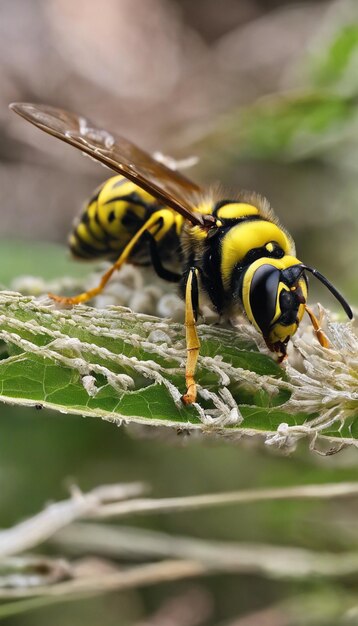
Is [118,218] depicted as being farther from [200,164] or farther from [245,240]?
[200,164]

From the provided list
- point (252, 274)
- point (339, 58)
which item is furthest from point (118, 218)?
point (339, 58)

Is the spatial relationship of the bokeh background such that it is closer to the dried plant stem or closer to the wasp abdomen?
the dried plant stem

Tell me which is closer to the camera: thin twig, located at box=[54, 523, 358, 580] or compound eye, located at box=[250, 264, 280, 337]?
compound eye, located at box=[250, 264, 280, 337]

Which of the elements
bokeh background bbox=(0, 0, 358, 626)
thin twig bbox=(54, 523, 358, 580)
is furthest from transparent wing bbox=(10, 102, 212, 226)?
thin twig bbox=(54, 523, 358, 580)

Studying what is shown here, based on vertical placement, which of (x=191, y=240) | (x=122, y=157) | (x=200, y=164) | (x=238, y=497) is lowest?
(x=238, y=497)

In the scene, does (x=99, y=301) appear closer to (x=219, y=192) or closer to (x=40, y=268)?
(x=219, y=192)

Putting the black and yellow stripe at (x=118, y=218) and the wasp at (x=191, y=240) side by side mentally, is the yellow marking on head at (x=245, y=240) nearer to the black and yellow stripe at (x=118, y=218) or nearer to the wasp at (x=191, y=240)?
the wasp at (x=191, y=240)
